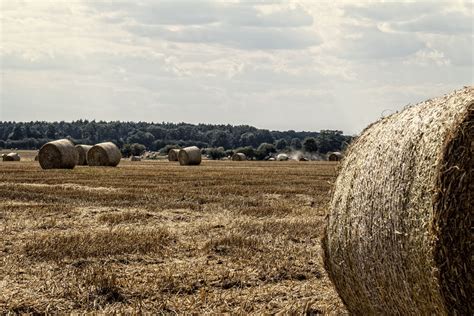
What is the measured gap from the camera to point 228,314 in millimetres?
7242

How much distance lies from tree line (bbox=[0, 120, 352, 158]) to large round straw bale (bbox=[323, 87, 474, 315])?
299ft

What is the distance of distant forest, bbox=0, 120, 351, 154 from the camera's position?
125144mm

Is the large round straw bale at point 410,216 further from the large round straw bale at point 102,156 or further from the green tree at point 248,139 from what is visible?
the green tree at point 248,139

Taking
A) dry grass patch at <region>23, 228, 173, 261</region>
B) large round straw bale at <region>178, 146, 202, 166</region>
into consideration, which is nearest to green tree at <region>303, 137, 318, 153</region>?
large round straw bale at <region>178, 146, 202, 166</region>

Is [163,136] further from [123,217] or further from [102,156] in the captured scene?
[123,217]

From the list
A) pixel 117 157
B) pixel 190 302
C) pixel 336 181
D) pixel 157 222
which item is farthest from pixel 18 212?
pixel 117 157

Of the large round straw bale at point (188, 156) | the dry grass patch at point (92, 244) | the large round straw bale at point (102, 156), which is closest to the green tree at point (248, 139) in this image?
the large round straw bale at point (188, 156)

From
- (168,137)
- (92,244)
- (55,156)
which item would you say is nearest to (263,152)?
(55,156)

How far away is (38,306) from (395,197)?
4236 millimetres

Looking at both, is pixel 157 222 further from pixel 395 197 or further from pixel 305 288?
pixel 395 197

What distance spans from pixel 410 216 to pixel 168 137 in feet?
521

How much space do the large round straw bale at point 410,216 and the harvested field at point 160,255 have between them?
860 millimetres

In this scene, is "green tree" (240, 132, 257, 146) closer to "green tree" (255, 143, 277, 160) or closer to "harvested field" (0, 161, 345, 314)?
"green tree" (255, 143, 277, 160)

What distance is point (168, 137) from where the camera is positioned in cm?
16325
